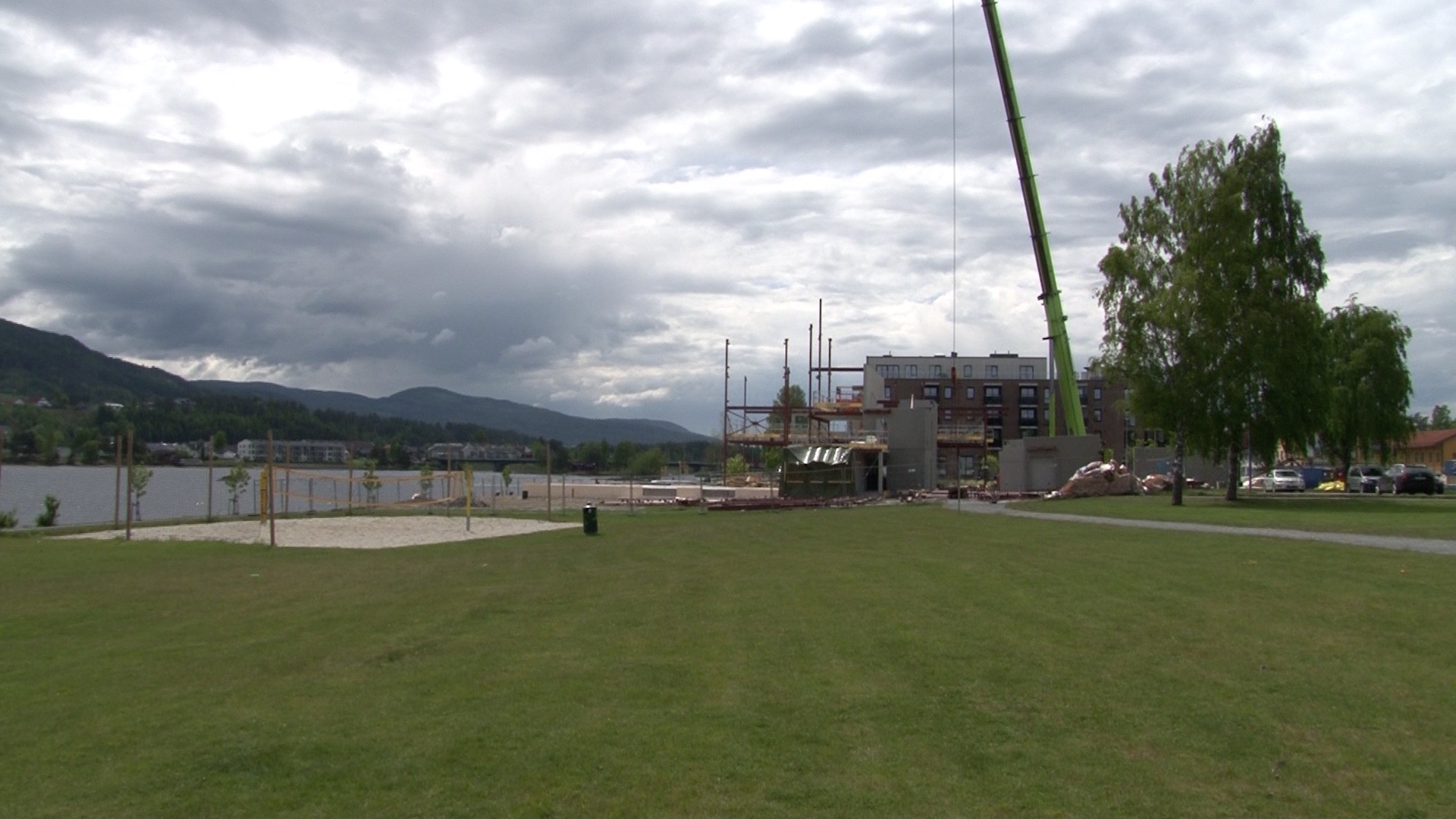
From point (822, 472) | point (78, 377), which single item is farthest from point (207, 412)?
point (822, 472)

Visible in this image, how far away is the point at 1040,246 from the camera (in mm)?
56438

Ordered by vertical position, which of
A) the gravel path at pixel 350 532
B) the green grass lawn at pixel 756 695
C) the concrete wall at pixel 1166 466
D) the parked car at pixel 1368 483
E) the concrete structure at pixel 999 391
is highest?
the concrete structure at pixel 999 391

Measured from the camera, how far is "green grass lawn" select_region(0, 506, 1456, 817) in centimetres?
733

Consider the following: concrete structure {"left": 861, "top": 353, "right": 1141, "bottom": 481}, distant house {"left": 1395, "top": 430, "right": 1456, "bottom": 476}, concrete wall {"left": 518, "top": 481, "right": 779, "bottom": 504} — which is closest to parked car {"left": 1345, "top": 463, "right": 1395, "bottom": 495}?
concrete wall {"left": 518, "top": 481, "right": 779, "bottom": 504}

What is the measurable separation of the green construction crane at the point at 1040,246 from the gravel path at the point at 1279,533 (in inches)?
848

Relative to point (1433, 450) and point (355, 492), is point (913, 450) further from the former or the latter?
point (1433, 450)

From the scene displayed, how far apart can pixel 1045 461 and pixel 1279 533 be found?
108 ft

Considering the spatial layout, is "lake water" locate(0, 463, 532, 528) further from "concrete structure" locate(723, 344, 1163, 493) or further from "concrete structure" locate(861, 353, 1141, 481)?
"concrete structure" locate(861, 353, 1141, 481)

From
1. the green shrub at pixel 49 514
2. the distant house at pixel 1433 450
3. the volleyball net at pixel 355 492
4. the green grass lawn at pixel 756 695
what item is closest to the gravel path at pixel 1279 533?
the green grass lawn at pixel 756 695

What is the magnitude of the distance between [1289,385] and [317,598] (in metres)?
39.3

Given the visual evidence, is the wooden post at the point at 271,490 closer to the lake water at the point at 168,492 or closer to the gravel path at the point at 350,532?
the gravel path at the point at 350,532

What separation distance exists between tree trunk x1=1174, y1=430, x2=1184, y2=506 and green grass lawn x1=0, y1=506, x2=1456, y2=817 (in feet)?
84.5

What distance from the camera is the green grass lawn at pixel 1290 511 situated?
2723cm

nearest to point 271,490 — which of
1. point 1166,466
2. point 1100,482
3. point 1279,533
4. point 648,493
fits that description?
point 1279,533
